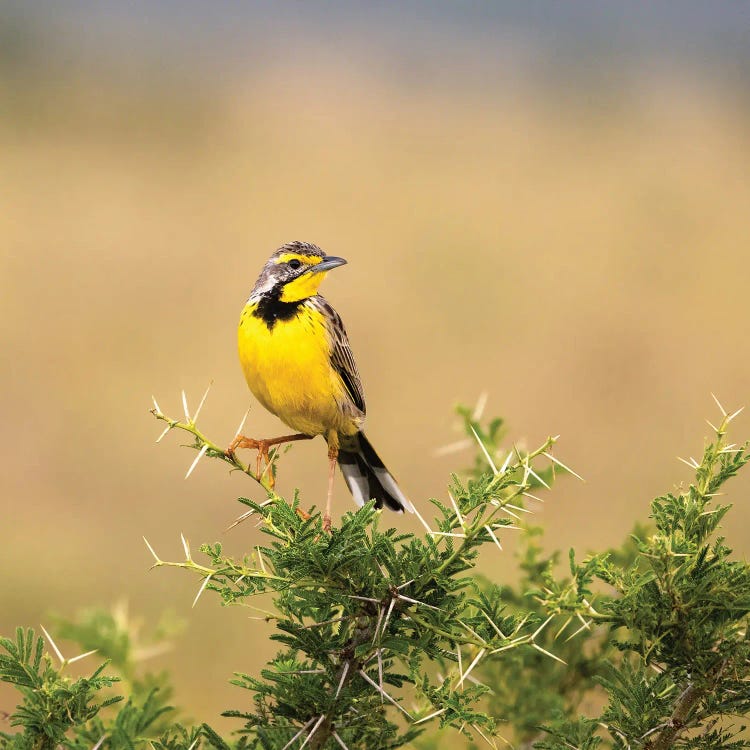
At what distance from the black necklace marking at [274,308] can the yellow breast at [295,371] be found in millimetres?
21

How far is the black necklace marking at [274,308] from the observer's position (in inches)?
149

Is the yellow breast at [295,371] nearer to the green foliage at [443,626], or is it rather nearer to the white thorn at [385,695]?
the green foliage at [443,626]

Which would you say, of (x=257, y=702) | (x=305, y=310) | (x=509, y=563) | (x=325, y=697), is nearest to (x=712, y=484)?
(x=325, y=697)

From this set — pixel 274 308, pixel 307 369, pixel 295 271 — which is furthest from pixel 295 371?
pixel 295 271

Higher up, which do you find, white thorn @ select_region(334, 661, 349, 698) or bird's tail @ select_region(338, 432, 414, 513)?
bird's tail @ select_region(338, 432, 414, 513)

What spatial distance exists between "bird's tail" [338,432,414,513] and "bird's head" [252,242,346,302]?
0.66m

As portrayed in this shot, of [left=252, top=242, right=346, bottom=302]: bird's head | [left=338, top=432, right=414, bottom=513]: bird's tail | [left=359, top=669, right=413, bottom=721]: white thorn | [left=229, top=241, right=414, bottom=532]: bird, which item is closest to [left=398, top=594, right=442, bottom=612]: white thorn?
[left=359, top=669, right=413, bottom=721]: white thorn

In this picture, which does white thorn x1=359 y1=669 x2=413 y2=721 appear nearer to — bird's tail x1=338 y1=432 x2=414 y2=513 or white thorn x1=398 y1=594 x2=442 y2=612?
white thorn x1=398 y1=594 x2=442 y2=612

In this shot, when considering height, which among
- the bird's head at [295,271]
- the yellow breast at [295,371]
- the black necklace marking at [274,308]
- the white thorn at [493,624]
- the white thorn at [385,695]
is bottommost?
the white thorn at [385,695]

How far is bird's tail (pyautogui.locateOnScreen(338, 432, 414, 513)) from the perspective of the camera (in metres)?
3.91

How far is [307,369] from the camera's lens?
3.69 metres

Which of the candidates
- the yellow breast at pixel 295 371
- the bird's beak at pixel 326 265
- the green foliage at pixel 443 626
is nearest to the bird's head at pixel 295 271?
the bird's beak at pixel 326 265

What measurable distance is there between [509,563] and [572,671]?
6.76 metres

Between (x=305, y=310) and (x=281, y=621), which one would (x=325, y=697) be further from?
(x=305, y=310)
